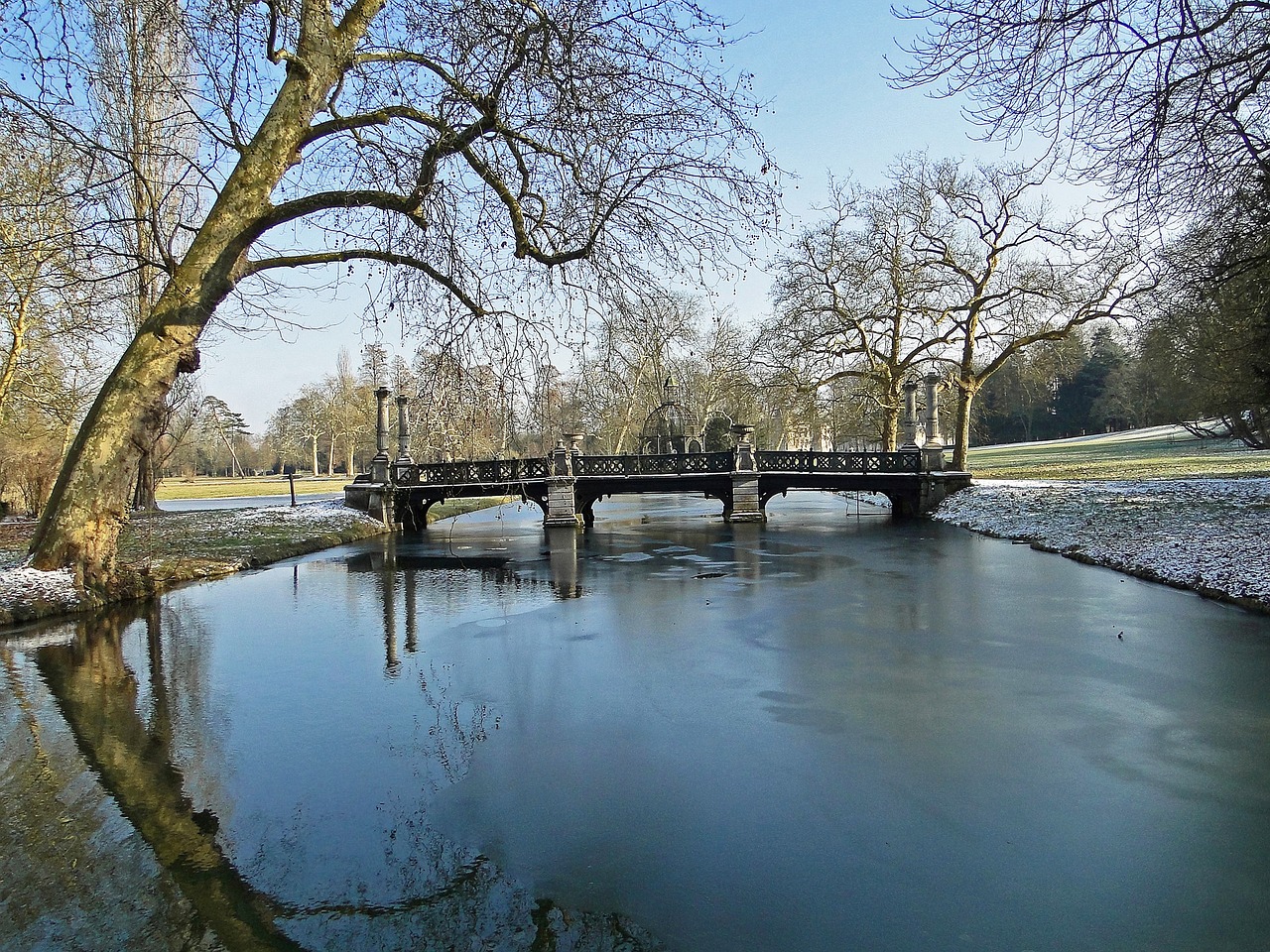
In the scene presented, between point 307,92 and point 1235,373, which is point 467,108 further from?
point 1235,373

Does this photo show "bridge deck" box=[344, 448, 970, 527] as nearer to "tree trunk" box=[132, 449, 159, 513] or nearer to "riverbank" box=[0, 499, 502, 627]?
"riverbank" box=[0, 499, 502, 627]

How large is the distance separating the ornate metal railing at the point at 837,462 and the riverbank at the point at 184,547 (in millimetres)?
14248

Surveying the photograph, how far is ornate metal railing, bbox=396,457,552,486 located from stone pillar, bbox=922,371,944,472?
13646 mm

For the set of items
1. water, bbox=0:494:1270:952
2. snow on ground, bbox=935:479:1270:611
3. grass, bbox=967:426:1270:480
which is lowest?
water, bbox=0:494:1270:952

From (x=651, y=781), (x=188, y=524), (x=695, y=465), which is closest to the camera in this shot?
(x=651, y=781)

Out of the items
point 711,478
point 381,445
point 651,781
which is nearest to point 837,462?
point 711,478

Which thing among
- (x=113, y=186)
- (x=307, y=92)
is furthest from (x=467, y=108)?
(x=113, y=186)

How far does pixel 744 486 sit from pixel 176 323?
2008 centimetres

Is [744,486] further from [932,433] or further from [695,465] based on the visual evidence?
[932,433]

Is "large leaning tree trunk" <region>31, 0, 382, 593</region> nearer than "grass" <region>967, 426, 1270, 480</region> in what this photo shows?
Yes

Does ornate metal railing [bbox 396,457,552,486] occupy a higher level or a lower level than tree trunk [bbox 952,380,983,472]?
lower

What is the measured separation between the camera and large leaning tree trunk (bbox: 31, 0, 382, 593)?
1102 cm

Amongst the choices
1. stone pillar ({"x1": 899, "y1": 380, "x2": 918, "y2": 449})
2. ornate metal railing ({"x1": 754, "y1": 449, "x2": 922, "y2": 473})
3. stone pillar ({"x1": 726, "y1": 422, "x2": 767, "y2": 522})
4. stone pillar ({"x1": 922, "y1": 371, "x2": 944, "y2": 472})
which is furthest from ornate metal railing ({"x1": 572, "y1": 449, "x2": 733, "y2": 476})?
stone pillar ({"x1": 922, "y1": 371, "x2": 944, "y2": 472})

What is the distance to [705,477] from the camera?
93.4ft
